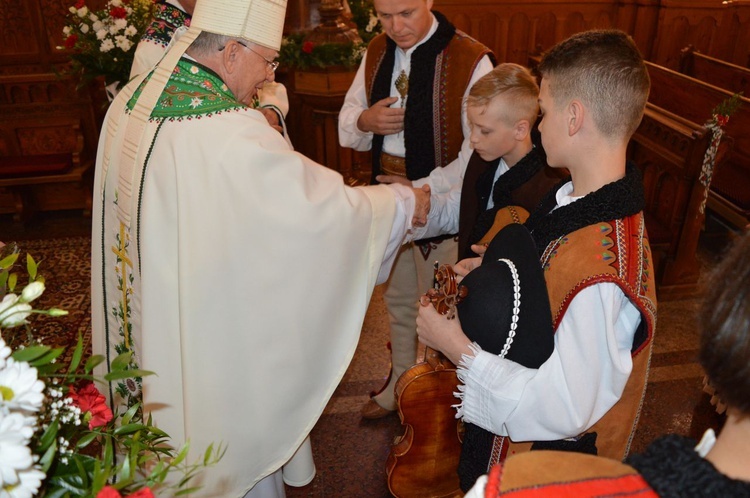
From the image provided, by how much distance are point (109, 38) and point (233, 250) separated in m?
2.78

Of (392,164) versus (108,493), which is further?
(392,164)

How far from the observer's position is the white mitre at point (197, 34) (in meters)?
1.83

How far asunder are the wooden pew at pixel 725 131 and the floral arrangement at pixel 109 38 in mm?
3936

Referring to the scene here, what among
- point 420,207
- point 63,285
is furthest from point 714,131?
point 63,285

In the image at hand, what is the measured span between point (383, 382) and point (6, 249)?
2206 millimetres

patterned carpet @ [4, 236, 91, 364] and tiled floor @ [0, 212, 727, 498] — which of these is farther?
patterned carpet @ [4, 236, 91, 364]

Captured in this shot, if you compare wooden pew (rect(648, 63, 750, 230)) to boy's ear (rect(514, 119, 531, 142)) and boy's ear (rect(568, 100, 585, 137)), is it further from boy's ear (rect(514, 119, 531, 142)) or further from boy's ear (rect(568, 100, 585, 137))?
boy's ear (rect(568, 100, 585, 137))

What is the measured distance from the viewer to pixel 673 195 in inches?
170

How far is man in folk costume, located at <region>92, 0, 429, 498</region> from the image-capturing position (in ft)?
5.86

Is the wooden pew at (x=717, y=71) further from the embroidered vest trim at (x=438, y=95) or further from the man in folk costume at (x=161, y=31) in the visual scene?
the man in folk costume at (x=161, y=31)

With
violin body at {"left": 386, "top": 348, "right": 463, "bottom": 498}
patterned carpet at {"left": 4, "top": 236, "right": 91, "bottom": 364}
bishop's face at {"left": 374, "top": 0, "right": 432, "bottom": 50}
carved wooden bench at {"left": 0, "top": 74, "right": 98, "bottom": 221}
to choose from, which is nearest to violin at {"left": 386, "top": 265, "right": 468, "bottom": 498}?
violin body at {"left": 386, "top": 348, "right": 463, "bottom": 498}

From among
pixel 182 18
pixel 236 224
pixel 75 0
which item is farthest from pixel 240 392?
pixel 75 0

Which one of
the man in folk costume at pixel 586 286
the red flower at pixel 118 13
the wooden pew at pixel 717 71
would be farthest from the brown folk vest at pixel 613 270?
the wooden pew at pixel 717 71

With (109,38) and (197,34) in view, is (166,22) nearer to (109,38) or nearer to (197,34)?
(197,34)
